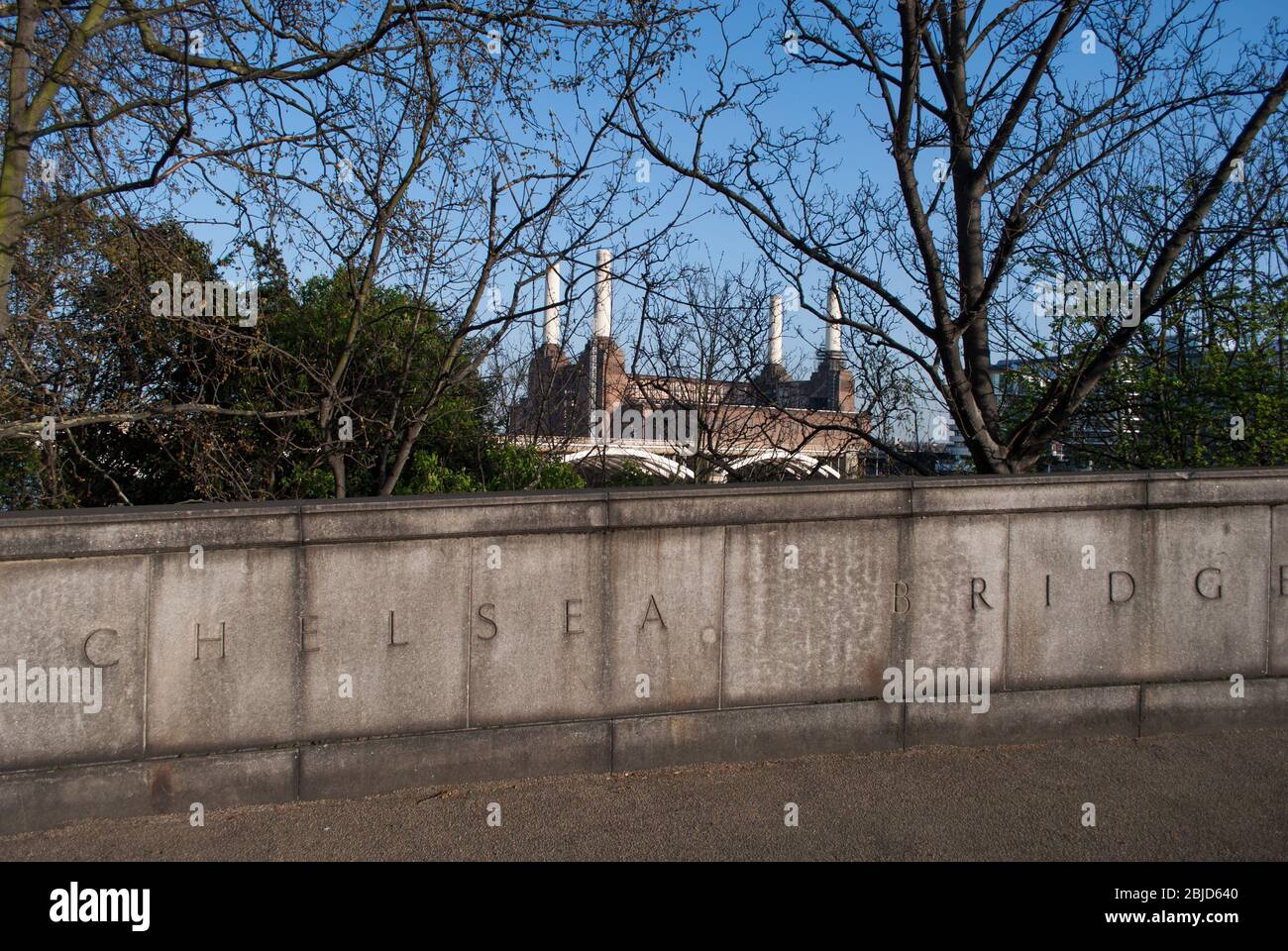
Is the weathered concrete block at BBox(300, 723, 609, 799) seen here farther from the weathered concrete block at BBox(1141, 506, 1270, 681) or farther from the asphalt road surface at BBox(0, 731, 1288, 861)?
the weathered concrete block at BBox(1141, 506, 1270, 681)

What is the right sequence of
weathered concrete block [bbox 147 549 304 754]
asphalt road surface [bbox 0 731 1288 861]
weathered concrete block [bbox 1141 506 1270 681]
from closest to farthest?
asphalt road surface [bbox 0 731 1288 861] < weathered concrete block [bbox 147 549 304 754] < weathered concrete block [bbox 1141 506 1270 681]

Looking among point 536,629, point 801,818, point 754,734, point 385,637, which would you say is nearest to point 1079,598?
point 754,734

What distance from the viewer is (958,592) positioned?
5852 mm

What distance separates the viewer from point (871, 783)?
5262 mm

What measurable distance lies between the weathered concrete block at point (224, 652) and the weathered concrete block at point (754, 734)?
180 cm

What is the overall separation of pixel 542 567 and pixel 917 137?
459 centimetres

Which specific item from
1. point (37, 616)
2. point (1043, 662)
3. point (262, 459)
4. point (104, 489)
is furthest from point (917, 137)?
point (104, 489)

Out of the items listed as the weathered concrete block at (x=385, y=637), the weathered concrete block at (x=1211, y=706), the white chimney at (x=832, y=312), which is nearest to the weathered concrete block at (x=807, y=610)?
the weathered concrete block at (x=385, y=637)

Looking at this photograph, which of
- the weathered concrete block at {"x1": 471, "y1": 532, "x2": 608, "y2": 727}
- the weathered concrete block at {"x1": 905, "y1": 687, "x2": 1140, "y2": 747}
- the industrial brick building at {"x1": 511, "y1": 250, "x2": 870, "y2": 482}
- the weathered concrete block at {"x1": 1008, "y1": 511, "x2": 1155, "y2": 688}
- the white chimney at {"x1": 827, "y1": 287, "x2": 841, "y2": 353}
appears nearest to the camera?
the weathered concrete block at {"x1": 471, "y1": 532, "x2": 608, "y2": 727}

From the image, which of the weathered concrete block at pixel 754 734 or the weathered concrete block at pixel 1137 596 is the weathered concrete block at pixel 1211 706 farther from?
the weathered concrete block at pixel 754 734

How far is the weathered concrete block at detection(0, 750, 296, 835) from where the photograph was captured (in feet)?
15.1

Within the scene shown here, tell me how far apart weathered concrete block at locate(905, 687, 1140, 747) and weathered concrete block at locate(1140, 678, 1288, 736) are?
0.12 meters

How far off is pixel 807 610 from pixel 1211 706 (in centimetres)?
265

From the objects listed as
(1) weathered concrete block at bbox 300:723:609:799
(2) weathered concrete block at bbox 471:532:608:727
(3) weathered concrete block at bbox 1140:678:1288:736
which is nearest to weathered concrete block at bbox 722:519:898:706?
(2) weathered concrete block at bbox 471:532:608:727
